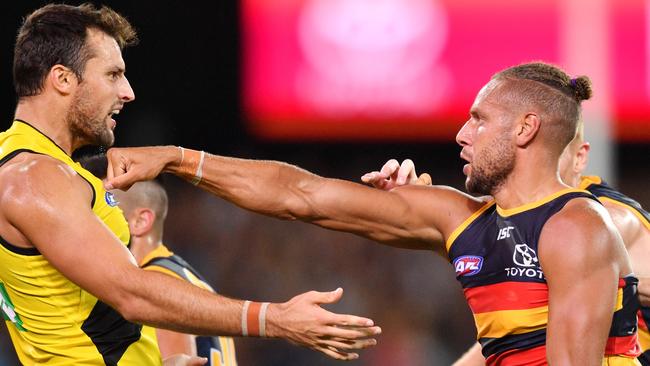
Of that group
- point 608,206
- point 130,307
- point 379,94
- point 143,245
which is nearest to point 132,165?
point 130,307

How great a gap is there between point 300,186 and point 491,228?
0.83m

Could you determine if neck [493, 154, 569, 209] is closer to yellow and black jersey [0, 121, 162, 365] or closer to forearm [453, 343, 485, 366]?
forearm [453, 343, 485, 366]

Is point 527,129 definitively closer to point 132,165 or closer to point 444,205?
point 444,205

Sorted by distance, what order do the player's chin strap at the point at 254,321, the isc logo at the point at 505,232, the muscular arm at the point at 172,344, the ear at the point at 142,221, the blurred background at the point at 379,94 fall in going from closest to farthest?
the player's chin strap at the point at 254,321 < the isc logo at the point at 505,232 < the muscular arm at the point at 172,344 < the ear at the point at 142,221 < the blurred background at the point at 379,94

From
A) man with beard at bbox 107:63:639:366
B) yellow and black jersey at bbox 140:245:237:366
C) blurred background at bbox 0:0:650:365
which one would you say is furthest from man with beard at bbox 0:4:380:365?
blurred background at bbox 0:0:650:365

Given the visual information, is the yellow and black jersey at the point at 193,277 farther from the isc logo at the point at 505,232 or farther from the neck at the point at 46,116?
the isc logo at the point at 505,232

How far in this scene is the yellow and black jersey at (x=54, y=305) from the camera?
4.15 metres

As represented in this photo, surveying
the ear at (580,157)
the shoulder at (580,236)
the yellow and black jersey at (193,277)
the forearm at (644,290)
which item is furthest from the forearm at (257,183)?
the forearm at (644,290)

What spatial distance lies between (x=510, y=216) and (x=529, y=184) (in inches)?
6.3

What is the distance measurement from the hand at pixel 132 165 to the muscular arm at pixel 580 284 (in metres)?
1.56

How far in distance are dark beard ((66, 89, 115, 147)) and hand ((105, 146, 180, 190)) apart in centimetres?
27

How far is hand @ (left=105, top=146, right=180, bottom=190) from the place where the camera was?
4.16 m

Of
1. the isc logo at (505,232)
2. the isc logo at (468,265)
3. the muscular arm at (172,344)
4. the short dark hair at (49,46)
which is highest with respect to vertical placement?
the short dark hair at (49,46)

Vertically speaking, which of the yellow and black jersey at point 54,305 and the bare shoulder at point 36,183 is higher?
the bare shoulder at point 36,183
